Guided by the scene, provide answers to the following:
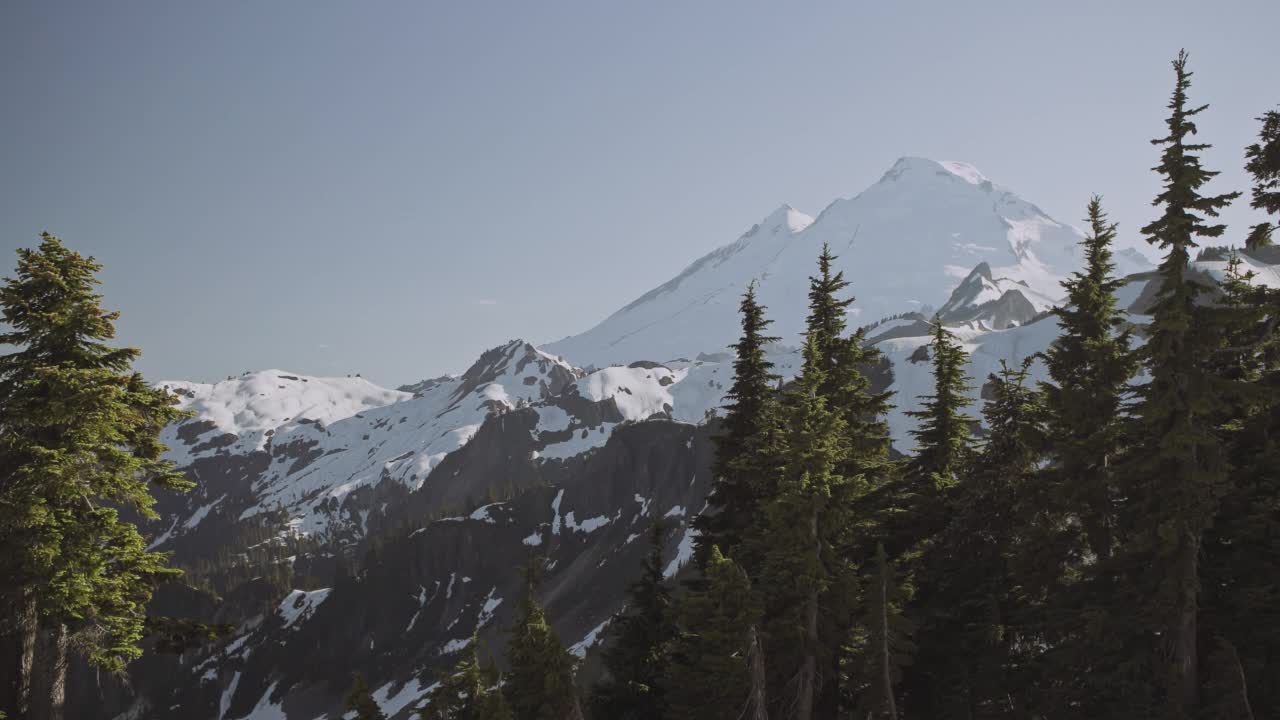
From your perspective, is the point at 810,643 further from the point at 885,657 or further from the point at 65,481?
the point at 65,481

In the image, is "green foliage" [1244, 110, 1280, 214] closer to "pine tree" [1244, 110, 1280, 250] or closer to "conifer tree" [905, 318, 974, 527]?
"pine tree" [1244, 110, 1280, 250]

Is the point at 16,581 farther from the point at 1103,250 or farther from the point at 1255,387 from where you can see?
the point at 1103,250

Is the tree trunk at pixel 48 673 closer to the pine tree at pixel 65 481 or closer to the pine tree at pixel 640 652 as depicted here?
the pine tree at pixel 65 481

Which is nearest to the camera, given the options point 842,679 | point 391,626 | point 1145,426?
point 1145,426

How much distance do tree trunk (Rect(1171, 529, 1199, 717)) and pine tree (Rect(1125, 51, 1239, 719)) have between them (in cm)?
2

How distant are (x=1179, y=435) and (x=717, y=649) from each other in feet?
42.4

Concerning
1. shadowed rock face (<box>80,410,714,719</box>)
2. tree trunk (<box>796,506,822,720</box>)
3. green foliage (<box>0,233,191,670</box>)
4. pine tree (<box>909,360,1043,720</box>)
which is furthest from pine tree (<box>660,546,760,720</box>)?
shadowed rock face (<box>80,410,714,719</box>)

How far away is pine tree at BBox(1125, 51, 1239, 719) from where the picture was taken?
1619 cm

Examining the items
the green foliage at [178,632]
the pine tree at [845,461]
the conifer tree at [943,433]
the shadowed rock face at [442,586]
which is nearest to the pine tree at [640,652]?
the pine tree at [845,461]

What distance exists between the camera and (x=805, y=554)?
69.3 ft

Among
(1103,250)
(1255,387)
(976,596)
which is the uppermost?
(1103,250)

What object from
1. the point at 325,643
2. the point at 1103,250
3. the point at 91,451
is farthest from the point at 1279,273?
the point at 325,643

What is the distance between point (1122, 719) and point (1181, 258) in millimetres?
10256

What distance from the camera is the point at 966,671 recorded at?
22.6 metres
